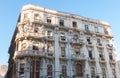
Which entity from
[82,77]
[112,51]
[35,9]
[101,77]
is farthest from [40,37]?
[112,51]

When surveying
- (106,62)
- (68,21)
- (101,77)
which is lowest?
(101,77)

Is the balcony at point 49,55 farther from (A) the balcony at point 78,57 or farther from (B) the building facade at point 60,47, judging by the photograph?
(A) the balcony at point 78,57

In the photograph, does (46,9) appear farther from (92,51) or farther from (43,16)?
(92,51)

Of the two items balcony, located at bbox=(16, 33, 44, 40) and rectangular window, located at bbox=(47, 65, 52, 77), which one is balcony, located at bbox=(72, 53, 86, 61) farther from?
balcony, located at bbox=(16, 33, 44, 40)

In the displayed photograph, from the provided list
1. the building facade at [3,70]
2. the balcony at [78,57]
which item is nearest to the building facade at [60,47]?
the balcony at [78,57]

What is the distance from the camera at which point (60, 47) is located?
1395 inches

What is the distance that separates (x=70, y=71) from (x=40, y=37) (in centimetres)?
833

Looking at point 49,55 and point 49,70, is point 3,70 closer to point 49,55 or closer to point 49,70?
point 49,55

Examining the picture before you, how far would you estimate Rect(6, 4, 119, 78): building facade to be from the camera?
3180cm

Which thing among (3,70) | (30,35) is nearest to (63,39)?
(30,35)

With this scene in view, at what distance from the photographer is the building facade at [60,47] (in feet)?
104

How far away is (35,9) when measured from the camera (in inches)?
1446

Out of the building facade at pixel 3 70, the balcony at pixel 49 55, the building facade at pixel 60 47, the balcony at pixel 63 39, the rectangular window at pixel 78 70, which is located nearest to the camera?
the building facade at pixel 60 47

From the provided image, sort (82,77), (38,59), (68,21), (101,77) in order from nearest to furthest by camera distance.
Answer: (38,59) < (82,77) < (101,77) < (68,21)
